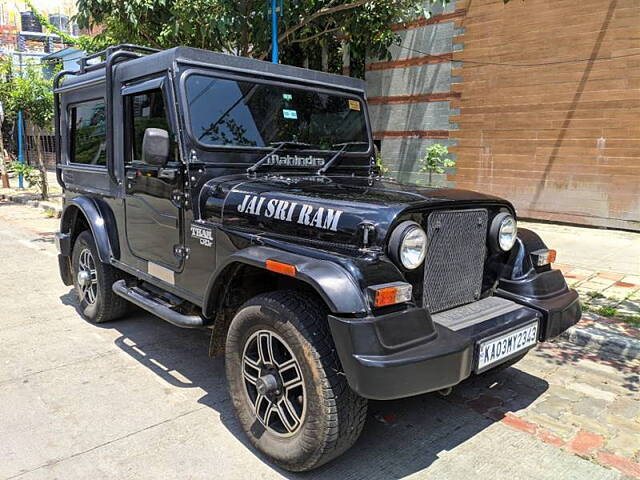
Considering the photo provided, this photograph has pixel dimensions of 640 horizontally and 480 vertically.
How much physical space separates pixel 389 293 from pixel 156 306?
1.97 meters

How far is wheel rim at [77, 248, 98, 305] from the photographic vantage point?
16.3 feet

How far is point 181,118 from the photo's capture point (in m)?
3.41

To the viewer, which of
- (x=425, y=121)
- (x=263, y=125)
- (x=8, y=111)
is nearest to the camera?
(x=263, y=125)

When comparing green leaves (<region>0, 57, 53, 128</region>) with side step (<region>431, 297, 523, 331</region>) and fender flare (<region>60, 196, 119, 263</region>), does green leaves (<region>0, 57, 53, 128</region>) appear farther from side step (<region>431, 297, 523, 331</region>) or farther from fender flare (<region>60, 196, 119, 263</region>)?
side step (<region>431, 297, 523, 331</region>)

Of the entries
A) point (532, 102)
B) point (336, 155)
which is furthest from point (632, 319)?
point (532, 102)

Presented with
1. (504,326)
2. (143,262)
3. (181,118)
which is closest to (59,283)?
(143,262)

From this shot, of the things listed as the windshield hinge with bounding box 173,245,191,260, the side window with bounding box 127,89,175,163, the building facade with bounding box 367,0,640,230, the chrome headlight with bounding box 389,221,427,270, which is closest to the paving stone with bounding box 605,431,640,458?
the chrome headlight with bounding box 389,221,427,270

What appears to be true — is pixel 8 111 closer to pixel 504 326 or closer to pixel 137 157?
pixel 137 157

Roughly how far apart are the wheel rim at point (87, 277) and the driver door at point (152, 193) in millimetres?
962

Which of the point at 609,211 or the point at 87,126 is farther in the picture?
the point at 609,211

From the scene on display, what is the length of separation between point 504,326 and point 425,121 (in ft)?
30.9

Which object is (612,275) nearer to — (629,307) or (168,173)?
(629,307)

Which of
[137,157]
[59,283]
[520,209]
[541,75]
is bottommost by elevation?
[59,283]

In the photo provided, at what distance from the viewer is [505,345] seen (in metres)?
2.83
